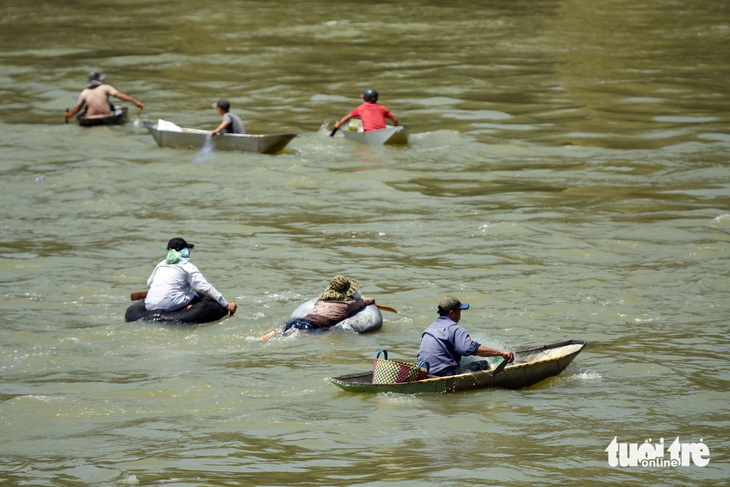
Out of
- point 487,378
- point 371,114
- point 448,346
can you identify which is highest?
point 371,114

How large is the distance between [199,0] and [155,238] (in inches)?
1107

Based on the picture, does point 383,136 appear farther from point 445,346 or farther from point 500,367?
point 500,367

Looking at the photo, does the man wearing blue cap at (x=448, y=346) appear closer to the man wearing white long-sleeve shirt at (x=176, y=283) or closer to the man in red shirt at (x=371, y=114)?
the man wearing white long-sleeve shirt at (x=176, y=283)

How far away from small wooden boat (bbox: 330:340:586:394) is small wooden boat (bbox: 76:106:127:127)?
15978 mm

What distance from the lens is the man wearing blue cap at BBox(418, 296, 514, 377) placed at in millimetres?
9484

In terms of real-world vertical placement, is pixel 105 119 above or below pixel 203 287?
above

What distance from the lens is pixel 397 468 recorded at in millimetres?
7805

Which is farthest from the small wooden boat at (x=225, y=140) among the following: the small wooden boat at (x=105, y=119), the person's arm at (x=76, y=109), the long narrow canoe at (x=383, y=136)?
the person's arm at (x=76, y=109)

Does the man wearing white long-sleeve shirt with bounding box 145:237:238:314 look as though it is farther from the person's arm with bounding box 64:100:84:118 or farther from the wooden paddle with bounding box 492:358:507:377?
the person's arm with bounding box 64:100:84:118

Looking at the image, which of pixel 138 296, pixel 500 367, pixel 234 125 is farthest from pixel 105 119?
pixel 500 367

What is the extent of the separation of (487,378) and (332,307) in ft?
9.02

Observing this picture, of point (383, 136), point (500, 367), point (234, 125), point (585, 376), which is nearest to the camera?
point (500, 367)

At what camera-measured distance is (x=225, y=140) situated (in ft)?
68.1

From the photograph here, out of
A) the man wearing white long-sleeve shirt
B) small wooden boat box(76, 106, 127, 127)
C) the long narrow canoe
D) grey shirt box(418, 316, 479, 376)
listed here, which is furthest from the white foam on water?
small wooden boat box(76, 106, 127, 127)
